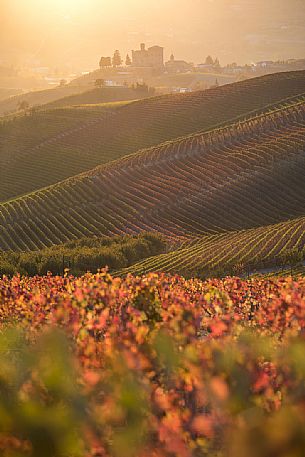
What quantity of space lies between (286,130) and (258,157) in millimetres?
9073

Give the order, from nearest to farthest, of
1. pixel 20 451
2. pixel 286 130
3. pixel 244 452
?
pixel 244 452, pixel 20 451, pixel 286 130

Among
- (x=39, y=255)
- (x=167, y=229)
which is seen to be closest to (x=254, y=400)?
(x=39, y=255)

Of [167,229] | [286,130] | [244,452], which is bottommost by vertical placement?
[167,229]

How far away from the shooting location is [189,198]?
55.3m

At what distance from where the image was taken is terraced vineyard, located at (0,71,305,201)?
3221 inches

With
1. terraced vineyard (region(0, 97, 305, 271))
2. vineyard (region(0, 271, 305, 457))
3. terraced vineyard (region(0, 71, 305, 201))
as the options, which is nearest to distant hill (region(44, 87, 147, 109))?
terraced vineyard (region(0, 71, 305, 201))

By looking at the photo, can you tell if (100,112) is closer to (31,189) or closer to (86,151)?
(86,151)

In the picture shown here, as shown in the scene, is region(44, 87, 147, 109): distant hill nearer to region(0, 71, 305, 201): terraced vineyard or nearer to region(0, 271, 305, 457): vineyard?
region(0, 71, 305, 201): terraced vineyard

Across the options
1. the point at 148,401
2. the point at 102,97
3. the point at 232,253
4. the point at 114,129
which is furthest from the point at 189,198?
the point at 102,97

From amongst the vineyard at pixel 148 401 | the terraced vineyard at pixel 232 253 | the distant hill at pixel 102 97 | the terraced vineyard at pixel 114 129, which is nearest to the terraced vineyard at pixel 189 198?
the terraced vineyard at pixel 232 253

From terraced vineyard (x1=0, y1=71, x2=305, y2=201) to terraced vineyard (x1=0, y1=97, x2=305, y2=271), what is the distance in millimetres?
14444

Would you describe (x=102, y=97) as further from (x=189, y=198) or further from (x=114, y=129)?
(x=189, y=198)

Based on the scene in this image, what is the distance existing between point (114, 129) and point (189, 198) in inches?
1636

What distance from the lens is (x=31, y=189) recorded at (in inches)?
2923
